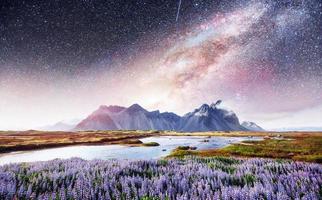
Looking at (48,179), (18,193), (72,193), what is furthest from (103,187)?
(48,179)

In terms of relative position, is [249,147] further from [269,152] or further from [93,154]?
[93,154]

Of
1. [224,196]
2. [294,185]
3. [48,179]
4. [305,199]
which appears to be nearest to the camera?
[305,199]

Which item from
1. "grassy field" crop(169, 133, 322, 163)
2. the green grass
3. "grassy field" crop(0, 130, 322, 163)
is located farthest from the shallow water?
"grassy field" crop(0, 130, 322, 163)

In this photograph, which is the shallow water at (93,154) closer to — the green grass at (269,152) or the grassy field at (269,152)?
the grassy field at (269,152)

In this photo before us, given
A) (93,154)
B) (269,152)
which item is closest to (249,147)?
(269,152)

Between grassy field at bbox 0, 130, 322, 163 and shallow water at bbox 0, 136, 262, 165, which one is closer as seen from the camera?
Result: grassy field at bbox 0, 130, 322, 163

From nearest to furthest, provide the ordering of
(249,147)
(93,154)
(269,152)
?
(269,152)
(93,154)
(249,147)

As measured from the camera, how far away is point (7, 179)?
5.28 metres

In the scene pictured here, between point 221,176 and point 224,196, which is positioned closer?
point 224,196

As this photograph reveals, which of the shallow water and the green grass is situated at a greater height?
the green grass

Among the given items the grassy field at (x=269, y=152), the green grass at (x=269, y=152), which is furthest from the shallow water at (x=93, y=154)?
the green grass at (x=269, y=152)

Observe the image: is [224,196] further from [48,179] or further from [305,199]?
[48,179]

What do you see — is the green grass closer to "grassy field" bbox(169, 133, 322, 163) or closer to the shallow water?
"grassy field" bbox(169, 133, 322, 163)

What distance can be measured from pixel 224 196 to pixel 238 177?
2291 millimetres
